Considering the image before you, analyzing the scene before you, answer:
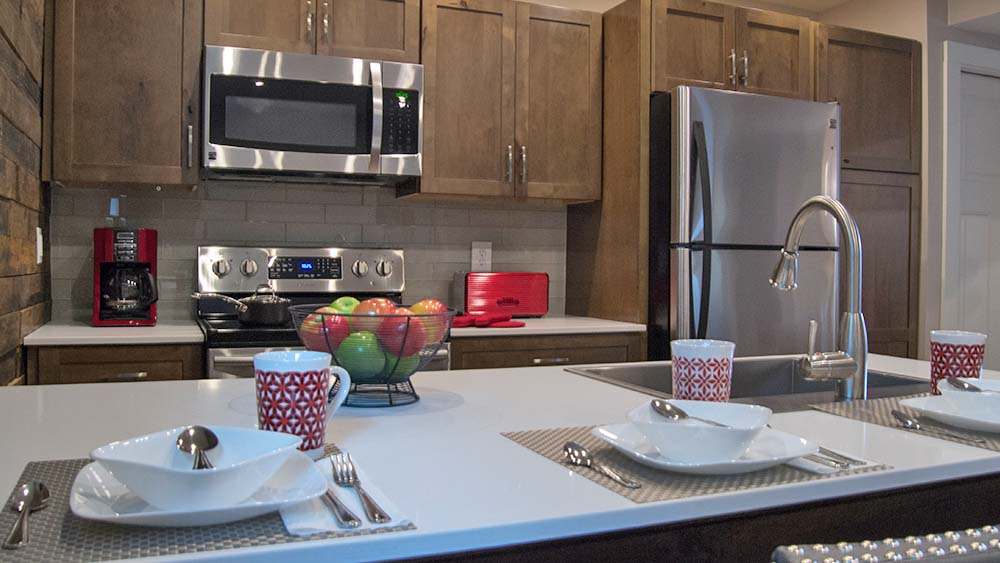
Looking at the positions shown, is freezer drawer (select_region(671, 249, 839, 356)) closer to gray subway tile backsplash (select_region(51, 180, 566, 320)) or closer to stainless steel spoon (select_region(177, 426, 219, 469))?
gray subway tile backsplash (select_region(51, 180, 566, 320))

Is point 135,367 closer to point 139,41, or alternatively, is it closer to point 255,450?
point 139,41

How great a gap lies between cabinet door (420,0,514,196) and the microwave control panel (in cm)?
8

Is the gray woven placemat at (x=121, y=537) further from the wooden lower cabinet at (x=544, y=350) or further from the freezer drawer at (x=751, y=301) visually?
the freezer drawer at (x=751, y=301)

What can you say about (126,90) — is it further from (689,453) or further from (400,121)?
(689,453)

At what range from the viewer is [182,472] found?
2.22ft

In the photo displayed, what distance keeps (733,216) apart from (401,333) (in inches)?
88.4

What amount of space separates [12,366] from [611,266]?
7.27 ft

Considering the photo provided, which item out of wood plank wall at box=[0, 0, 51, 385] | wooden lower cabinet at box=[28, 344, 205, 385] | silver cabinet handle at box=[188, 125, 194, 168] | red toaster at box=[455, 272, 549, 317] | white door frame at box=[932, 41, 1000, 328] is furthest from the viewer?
white door frame at box=[932, 41, 1000, 328]

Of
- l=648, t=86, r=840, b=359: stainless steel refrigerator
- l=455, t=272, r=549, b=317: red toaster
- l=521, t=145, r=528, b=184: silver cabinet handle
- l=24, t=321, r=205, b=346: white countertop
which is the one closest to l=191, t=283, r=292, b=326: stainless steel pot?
l=24, t=321, r=205, b=346: white countertop

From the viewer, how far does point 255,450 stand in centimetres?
83

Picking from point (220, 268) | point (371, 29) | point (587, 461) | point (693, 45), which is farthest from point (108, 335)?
point (693, 45)

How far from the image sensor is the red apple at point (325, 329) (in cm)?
126

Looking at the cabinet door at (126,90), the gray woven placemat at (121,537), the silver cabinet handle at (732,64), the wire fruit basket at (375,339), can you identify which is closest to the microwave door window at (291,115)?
the cabinet door at (126,90)

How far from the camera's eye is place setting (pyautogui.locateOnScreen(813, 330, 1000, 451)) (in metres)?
1.15
